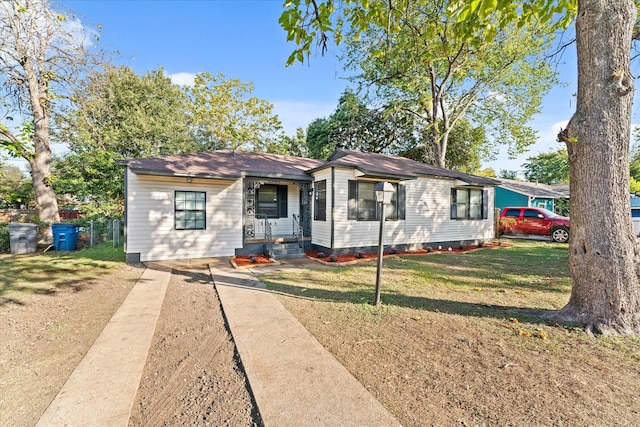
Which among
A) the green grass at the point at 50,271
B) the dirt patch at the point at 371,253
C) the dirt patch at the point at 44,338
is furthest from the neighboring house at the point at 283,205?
the dirt patch at the point at 44,338

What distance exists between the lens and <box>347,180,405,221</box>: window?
961 cm

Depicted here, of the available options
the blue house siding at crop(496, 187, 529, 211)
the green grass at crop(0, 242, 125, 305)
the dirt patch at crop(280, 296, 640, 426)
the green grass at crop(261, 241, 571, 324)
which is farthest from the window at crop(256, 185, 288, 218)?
the blue house siding at crop(496, 187, 529, 211)

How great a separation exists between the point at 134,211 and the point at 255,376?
7.35 m

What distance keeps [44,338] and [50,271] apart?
15.5 ft

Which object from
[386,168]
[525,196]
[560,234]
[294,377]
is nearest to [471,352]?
[294,377]

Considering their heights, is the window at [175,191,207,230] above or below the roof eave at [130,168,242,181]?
below

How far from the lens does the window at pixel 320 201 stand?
32.0 feet

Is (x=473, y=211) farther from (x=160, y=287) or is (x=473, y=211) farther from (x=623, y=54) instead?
(x=160, y=287)

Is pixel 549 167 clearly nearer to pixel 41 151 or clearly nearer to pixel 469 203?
pixel 469 203

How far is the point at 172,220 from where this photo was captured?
862cm

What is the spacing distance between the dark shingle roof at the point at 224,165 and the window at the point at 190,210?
2.83ft

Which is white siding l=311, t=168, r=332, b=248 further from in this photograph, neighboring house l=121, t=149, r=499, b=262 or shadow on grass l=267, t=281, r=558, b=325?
shadow on grass l=267, t=281, r=558, b=325

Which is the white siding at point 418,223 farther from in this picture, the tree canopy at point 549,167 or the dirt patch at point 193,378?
the tree canopy at point 549,167

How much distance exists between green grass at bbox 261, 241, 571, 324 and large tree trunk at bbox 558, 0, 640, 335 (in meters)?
1.02
